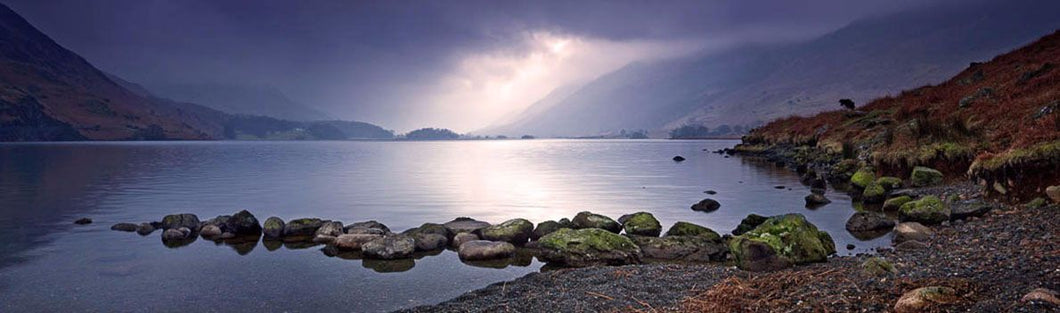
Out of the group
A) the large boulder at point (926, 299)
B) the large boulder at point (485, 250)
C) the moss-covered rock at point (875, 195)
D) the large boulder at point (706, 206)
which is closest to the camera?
the large boulder at point (926, 299)

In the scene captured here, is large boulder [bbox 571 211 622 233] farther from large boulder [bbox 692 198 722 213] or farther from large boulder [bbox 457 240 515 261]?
large boulder [bbox 692 198 722 213]

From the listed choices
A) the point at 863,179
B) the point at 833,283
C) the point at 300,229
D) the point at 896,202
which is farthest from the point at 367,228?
the point at 863,179

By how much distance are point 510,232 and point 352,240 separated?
18.7 ft

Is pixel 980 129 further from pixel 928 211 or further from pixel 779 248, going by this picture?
pixel 779 248

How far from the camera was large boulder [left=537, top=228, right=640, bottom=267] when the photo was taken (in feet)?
57.8

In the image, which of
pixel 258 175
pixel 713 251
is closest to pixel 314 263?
pixel 713 251

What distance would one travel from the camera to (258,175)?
67.6m

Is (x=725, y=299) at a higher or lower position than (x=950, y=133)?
lower

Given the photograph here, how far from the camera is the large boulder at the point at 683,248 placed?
18297mm

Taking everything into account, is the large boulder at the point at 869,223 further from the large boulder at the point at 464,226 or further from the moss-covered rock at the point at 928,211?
the large boulder at the point at 464,226

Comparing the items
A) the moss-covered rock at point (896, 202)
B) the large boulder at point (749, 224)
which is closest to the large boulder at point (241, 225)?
the large boulder at point (749, 224)

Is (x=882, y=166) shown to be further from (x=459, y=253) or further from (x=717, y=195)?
→ (x=459, y=253)

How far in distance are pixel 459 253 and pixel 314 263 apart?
4.68m

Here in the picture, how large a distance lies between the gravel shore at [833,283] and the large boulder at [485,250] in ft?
10.7
